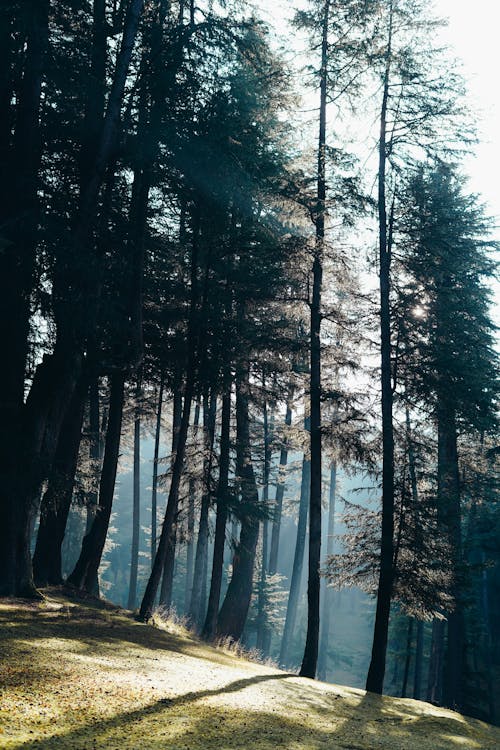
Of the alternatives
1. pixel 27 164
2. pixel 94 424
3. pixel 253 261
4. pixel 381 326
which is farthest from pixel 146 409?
pixel 27 164

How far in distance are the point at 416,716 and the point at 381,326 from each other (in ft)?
26.4

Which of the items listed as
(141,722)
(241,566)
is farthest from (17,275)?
(241,566)

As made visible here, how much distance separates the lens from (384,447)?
13922 mm

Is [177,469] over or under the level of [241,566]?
over

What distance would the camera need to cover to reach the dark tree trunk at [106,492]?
1529 cm

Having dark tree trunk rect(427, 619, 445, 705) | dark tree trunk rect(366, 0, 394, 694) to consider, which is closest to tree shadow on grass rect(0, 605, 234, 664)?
dark tree trunk rect(366, 0, 394, 694)

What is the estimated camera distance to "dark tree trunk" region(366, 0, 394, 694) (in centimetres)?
1351

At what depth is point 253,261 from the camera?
16953 millimetres

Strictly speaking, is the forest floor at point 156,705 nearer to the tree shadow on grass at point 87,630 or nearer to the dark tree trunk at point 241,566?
the tree shadow on grass at point 87,630

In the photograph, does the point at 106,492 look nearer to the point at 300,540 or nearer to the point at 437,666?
the point at 300,540

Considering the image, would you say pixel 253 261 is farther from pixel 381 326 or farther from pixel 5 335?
pixel 5 335

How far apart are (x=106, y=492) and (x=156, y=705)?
10.6m

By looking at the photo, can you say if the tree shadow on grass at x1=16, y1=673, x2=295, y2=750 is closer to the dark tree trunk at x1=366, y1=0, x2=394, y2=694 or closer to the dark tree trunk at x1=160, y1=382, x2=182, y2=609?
the dark tree trunk at x1=366, y1=0, x2=394, y2=694

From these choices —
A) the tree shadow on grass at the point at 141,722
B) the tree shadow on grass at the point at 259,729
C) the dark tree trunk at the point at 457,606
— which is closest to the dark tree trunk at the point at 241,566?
the dark tree trunk at the point at 457,606
